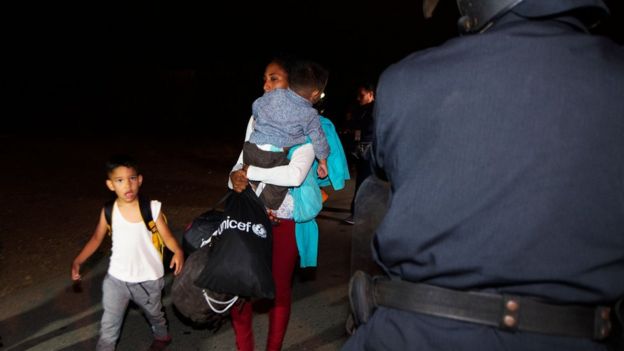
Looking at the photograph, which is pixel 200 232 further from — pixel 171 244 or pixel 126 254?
pixel 126 254

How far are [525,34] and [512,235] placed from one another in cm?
56

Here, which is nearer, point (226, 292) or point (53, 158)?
point (226, 292)

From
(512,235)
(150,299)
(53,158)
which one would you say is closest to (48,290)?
(150,299)

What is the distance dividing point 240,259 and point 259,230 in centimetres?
21

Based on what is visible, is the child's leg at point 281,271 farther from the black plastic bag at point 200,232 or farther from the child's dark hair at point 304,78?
the child's dark hair at point 304,78

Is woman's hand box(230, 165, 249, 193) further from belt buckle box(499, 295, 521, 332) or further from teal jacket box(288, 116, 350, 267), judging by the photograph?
belt buckle box(499, 295, 521, 332)

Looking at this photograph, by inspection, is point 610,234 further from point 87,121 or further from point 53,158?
point 87,121

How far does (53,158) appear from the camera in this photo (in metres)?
12.6

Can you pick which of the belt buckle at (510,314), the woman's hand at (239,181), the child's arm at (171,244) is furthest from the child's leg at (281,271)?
the belt buckle at (510,314)

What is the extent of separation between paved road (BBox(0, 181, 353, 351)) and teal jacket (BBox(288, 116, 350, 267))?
975mm

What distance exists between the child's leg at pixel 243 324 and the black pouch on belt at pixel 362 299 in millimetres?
1707

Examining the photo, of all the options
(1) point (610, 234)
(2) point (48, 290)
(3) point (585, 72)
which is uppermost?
(3) point (585, 72)

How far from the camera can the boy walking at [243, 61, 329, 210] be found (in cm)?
310

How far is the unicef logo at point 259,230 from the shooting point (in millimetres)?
2945
